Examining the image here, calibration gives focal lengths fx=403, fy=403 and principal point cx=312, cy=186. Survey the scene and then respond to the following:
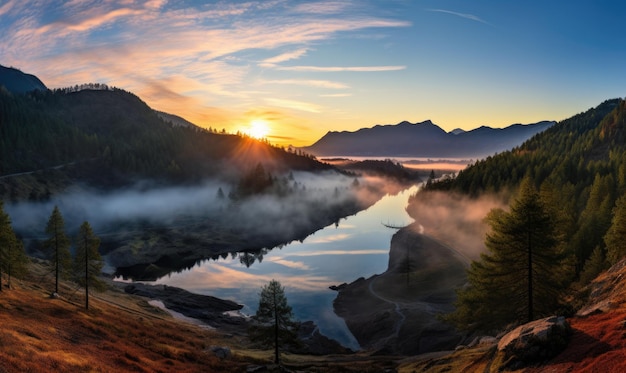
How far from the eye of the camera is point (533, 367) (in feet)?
89.0

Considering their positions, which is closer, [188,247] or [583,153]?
[188,247]

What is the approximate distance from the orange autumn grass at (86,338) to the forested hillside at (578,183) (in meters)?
47.9

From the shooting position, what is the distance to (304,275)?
436ft

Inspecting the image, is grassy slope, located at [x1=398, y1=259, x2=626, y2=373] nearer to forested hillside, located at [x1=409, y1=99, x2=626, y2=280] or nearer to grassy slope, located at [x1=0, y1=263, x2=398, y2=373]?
forested hillside, located at [x1=409, y1=99, x2=626, y2=280]

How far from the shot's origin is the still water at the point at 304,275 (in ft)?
325

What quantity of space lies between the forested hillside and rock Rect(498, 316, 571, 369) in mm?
18920

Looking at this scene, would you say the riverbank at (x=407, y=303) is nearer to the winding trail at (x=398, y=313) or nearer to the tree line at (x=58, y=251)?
the winding trail at (x=398, y=313)

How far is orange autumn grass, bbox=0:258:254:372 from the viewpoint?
3456 centimetres

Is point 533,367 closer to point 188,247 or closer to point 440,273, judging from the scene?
point 440,273

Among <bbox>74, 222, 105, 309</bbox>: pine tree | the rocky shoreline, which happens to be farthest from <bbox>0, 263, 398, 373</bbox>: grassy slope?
the rocky shoreline

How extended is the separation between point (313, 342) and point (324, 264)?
67471 millimetres

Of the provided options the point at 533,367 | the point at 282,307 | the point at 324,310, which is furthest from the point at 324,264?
the point at 533,367

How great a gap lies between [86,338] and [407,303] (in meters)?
64.5

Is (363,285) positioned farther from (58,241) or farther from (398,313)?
(58,241)
